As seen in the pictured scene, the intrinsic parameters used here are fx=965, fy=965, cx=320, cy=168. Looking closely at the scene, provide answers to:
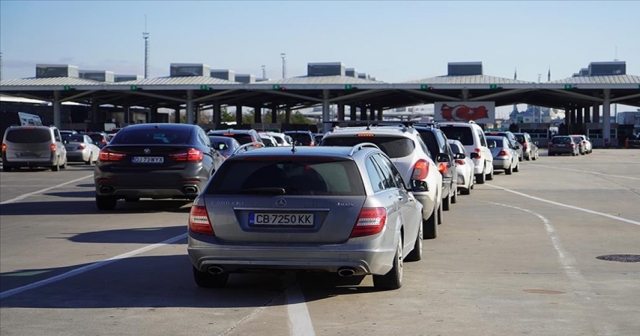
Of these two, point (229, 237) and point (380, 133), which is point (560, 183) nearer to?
point (380, 133)

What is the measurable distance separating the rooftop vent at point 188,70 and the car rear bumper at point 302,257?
288 ft

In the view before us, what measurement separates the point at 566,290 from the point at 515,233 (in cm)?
561

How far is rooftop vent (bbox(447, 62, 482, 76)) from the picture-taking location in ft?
311

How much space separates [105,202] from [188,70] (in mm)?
79450

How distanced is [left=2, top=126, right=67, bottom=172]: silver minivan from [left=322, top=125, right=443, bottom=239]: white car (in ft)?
77.8

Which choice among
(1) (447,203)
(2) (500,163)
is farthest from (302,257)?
(2) (500,163)

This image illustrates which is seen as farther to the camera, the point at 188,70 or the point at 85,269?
the point at 188,70

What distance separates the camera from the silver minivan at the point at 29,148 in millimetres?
35656

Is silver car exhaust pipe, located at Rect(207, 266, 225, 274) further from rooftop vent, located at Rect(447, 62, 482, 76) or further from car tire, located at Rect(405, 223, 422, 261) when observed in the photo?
rooftop vent, located at Rect(447, 62, 482, 76)

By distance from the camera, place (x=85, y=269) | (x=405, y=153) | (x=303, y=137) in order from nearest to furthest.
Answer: (x=85, y=269), (x=405, y=153), (x=303, y=137)

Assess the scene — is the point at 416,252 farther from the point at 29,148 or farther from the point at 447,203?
the point at 29,148

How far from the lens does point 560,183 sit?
30.4 metres

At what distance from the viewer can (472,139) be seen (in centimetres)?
2767

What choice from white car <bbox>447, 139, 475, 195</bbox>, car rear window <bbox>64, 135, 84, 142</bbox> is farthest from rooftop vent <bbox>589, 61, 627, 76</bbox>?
white car <bbox>447, 139, 475, 195</bbox>
